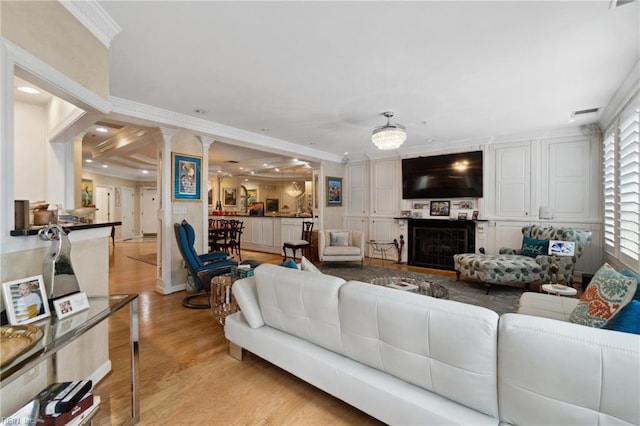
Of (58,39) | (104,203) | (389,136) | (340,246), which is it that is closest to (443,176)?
(340,246)

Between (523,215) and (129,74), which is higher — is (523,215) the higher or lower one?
the lower one

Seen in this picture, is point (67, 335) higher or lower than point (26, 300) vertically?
lower

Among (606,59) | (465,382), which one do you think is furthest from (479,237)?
(465,382)

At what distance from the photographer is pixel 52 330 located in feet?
4.11

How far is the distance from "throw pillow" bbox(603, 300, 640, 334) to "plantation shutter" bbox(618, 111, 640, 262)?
2.02 m

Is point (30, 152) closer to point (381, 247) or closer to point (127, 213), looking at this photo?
point (381, 247)

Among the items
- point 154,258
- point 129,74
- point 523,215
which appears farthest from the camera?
point 154,258

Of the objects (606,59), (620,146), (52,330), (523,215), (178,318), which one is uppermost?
(606,59)

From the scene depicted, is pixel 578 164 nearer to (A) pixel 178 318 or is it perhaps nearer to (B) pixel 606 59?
(B) pixel 606 59

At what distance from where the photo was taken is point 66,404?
51.3 inches

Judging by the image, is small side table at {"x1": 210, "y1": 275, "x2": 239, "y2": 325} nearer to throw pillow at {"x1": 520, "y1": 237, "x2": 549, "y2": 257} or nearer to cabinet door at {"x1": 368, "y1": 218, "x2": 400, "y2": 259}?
throw pillow at {"x1": 520, "y1": 237, "x2": 549, "y2": 257}

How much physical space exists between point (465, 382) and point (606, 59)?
3079 millimetres

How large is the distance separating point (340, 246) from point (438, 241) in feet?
6.90

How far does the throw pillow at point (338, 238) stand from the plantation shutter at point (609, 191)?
13.1ft
